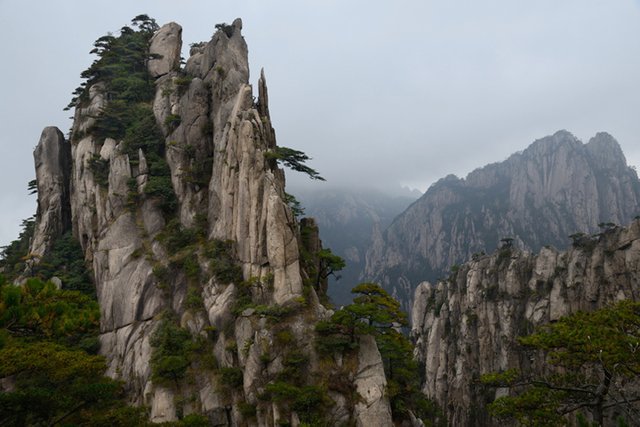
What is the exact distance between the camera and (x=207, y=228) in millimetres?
38406

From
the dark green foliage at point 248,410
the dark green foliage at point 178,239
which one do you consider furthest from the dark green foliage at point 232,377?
the dark green foliage at point 178,239

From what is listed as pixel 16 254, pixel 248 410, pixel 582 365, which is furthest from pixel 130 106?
pixel 582 365

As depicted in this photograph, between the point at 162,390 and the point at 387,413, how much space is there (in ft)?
58.1

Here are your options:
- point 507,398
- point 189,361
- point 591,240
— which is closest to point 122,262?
point 189,361

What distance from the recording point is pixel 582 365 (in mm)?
14336

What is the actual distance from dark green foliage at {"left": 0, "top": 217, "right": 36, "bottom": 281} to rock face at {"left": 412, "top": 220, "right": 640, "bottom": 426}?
2370 inches

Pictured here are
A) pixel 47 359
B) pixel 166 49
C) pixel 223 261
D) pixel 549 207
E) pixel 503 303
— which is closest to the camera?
pixel 47 359

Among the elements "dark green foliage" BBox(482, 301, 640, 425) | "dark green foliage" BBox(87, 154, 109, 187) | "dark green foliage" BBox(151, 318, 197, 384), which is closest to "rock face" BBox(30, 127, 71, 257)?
"dark green foliage" BBox(87, 154, 109, 187)

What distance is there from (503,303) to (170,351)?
64.9 metres

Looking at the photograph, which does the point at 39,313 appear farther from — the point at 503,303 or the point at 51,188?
the point at 503,303

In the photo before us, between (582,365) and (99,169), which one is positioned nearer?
(582,365)

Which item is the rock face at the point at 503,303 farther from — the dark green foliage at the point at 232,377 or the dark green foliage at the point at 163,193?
the dark green foliage at the point at 163,193

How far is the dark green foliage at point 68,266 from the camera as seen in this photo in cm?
4056

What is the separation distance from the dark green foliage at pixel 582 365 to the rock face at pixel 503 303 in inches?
1667
